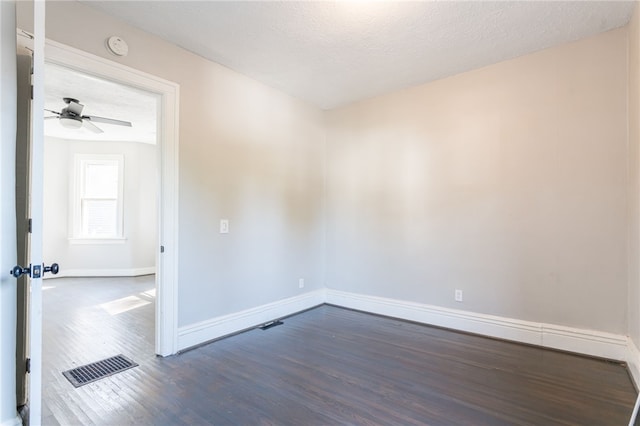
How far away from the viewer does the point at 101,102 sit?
14.8 ft

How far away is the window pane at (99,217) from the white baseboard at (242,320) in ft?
16.2

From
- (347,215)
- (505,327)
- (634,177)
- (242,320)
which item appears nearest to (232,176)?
(242,320)

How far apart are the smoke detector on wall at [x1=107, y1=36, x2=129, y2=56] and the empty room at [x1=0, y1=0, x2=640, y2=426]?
6cm

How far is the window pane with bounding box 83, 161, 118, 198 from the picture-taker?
6879 millimetres

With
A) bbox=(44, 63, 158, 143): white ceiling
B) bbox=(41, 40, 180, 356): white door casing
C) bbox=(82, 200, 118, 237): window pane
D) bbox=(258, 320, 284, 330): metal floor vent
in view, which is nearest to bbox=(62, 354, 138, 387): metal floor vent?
bbox=(41, 40, 180, 356): white door casing

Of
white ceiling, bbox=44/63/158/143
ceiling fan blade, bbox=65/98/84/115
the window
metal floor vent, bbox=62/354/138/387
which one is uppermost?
white ceiling, bbox=44/63/158/143

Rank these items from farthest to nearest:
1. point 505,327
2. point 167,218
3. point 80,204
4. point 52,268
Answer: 1. point 80,204
2. point 505,327
3. point 167,218
4. point 52,268

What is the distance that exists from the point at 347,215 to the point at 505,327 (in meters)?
2.19

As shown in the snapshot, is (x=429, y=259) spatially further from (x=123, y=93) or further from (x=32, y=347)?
(x=123, y=93)

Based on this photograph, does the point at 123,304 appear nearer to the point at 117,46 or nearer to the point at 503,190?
the point at 117,46

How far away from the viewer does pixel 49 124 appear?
224 inches

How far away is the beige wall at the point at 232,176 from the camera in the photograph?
8.98 feet

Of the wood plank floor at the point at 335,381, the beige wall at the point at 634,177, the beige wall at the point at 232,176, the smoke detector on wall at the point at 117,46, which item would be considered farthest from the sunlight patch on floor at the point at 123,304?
the beige wall at the point at 634,177

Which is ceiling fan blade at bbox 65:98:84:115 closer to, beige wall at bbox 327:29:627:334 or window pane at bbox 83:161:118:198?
window pane at bbox 83:161:118:198
